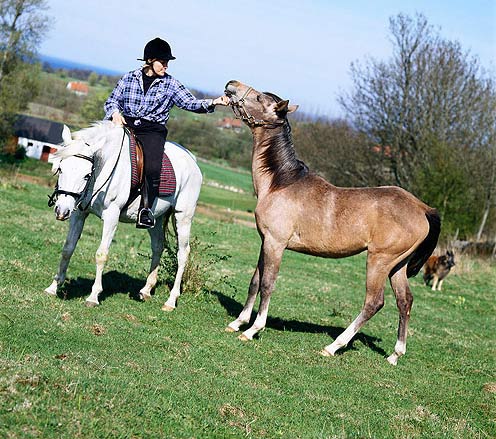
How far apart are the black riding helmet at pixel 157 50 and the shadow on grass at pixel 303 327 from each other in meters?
4.04

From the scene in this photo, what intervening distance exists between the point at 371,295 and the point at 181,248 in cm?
Result: 309

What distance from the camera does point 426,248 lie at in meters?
8.84

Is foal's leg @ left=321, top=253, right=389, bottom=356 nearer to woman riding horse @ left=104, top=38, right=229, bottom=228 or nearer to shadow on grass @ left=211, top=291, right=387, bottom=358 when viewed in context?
shadow on grass @ left=211, top=291, right=387, bottom=358

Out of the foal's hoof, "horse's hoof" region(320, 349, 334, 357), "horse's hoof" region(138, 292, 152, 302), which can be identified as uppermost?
"horse's hoof" region(320, 349, 334, 357)

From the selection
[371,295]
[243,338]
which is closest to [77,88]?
[243,338]

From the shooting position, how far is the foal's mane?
8.87 meters

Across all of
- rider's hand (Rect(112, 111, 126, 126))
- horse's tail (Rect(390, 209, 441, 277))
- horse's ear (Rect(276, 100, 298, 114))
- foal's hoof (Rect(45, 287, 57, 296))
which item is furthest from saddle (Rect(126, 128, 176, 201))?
horse's tail (Rect(390, 209, 441, 277))

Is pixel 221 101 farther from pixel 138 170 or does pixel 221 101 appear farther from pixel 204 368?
pixel 204 368

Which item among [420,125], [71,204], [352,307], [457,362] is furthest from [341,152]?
[71,204]

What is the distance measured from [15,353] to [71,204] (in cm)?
220

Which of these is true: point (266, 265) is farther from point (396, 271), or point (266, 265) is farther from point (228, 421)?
point (228, 421)

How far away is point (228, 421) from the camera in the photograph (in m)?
5.51

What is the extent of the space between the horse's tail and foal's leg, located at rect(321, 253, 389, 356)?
0.54 metres

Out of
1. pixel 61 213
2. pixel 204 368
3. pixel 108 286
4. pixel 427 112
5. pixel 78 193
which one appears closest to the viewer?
pixel 204 368
